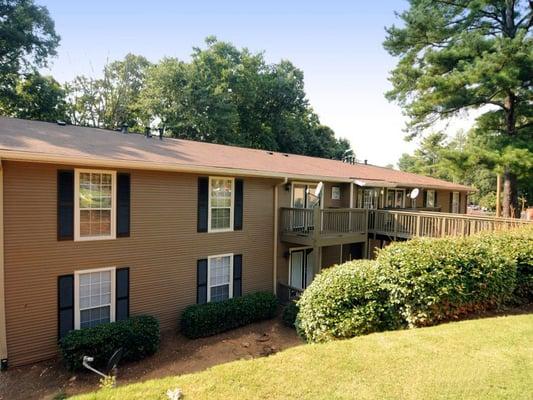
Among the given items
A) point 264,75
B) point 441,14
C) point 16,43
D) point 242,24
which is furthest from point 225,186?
point 264,75

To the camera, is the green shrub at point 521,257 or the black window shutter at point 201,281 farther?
the black window shutter at point 201,281

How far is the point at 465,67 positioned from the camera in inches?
559

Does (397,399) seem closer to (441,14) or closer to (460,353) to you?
(460,353)

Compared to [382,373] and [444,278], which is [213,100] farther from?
[382,373]

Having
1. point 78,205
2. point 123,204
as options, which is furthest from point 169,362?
point 78,205

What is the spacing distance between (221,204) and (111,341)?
16.3ft

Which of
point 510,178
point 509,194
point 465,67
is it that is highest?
point 465,67

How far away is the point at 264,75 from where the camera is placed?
33.4 metres

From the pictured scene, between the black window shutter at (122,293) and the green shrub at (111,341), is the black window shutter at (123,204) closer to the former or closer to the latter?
the black window shutter at (122,293)

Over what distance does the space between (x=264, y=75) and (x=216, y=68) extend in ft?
19.3

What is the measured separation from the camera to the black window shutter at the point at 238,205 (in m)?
11.3

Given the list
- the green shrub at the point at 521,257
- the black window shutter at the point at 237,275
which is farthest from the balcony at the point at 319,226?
the green shrub at the point at 521,257

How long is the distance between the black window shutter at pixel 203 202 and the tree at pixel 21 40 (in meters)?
17.9

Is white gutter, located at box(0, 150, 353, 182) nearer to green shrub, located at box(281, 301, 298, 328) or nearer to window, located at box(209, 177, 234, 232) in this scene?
window, located at box(209, 177, 234, 232)
